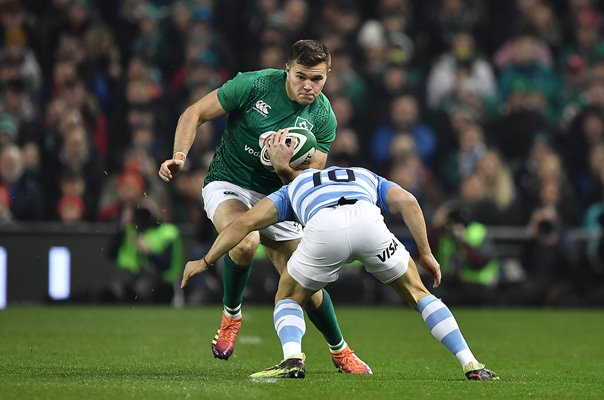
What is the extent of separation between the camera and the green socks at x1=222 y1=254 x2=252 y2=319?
32.0 feet

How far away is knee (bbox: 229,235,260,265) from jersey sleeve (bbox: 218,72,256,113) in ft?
3.00

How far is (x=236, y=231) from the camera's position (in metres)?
8.20

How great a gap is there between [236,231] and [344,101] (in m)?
9.98

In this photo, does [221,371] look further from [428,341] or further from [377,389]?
[428,341]

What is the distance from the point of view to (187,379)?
8352 millimetres

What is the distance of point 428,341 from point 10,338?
3.77 meters

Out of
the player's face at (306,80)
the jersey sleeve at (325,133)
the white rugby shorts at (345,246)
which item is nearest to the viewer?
the white rugby shorts at (345,246)

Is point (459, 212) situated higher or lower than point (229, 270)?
lower

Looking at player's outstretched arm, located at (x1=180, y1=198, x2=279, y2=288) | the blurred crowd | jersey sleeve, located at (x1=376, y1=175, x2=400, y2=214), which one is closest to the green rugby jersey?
jersey sleeve, located at (x1=376, y1=175, x2=400, y2=214)

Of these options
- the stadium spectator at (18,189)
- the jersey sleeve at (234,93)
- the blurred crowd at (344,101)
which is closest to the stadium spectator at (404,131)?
the blurred crowd at (344,101)

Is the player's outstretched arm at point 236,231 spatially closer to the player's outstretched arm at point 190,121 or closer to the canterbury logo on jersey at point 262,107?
the player's outstretched arm at point 190,121

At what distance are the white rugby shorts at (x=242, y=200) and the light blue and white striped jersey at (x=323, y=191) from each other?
1.12 m

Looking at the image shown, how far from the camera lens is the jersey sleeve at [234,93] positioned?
30.9 ft

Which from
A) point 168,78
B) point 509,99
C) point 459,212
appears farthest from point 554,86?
point 168,78
